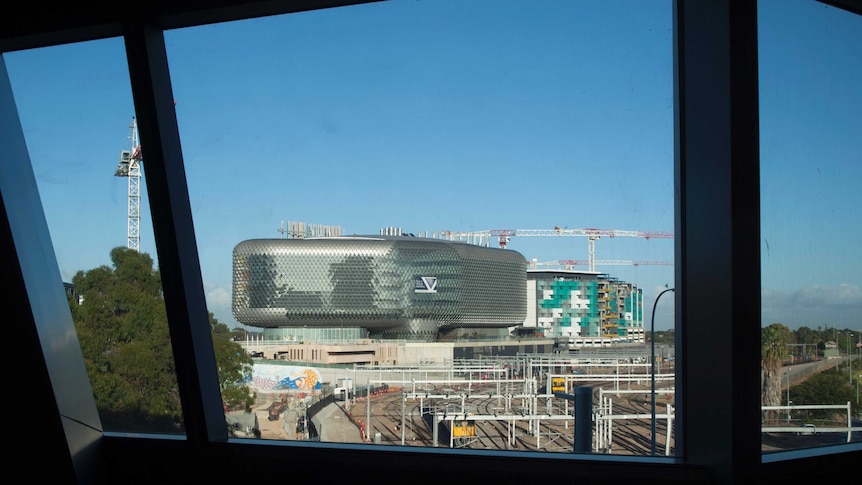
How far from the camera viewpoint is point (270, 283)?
370cm

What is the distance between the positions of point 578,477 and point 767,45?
1752 mm

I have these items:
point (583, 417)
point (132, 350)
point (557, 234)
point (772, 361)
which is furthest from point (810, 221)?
point (132, 350)

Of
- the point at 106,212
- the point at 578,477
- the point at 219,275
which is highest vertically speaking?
the point at 106,212

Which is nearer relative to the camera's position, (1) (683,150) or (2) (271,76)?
(1) (683,150)

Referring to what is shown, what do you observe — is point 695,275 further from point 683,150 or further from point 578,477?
point 578,477

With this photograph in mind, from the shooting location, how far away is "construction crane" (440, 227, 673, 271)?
2842 mm

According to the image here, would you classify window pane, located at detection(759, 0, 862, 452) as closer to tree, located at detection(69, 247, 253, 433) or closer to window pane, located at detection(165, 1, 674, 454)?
window pane, located at detection(165, 1, 674, 454)

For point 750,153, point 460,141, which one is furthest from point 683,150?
point 460,141

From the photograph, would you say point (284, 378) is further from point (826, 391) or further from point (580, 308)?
point (826, 391)

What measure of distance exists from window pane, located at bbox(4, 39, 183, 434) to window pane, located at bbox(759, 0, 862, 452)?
8.70ft

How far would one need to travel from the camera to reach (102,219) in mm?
3424

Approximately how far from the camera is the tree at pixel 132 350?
327 cm

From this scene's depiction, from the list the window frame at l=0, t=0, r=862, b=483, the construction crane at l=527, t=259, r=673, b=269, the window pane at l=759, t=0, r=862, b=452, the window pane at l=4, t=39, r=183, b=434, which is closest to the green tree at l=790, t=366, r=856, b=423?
the window pane at l=759, t=0, r=862, b=452

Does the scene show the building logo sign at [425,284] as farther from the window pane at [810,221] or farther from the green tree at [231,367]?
the window pane at [810,221]
